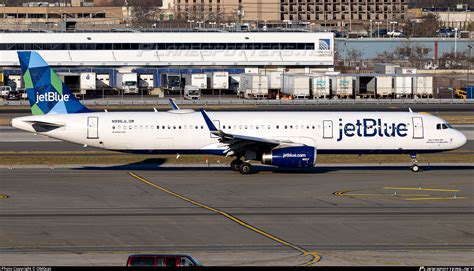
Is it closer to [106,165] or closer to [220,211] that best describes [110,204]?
[220,211]

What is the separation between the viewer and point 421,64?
6791 inches

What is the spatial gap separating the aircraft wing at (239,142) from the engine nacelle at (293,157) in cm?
94

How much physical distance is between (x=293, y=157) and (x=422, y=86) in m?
70.0

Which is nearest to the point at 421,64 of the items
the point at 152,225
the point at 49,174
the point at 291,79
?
the point at 291,79

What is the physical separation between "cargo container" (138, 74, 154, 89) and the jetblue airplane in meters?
73.8

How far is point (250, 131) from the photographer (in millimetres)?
56188

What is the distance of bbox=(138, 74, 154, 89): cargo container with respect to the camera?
431ft

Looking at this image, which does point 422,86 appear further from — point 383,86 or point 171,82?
point 171,82

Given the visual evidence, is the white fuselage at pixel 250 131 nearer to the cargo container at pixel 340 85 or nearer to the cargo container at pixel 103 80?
the cargo container at pixel 340 85

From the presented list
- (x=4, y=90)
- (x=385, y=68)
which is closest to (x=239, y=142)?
(x=4, y=90)

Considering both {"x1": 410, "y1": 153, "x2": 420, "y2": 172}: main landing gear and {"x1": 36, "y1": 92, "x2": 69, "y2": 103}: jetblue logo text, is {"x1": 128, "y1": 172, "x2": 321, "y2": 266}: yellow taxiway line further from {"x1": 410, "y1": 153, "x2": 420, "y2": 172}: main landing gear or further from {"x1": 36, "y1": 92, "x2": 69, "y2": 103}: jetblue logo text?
{"x1": 410, "y1": 153, "x2": 420, "y2": 172}: main landing gear

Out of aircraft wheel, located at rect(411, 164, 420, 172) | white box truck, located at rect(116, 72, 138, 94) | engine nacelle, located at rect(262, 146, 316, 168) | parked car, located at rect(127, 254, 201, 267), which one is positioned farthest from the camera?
white box truck, located at rect(116, 72, 138, 94)

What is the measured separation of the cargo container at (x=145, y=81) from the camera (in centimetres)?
13125

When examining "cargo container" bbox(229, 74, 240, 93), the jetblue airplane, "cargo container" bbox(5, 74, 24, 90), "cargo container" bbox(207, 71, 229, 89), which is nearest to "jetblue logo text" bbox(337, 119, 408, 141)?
the jetblue airplane
